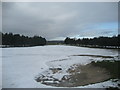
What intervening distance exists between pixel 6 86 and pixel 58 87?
7.28 feet

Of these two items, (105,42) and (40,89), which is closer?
(40,89)

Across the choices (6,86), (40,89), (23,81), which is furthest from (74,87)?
(6,86)

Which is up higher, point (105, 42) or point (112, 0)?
point (112, 0)

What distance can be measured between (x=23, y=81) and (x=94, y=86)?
3290 millimetres

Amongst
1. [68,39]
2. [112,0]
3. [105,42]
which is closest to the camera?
[112,0]

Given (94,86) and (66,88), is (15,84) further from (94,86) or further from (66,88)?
(94,86)

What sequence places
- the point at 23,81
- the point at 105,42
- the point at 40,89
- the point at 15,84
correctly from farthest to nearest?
1. the point at 105,42
2. the point at 23,81
3. the point at 15,84
4. the point at 40,89

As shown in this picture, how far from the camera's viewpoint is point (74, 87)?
19.9 ft

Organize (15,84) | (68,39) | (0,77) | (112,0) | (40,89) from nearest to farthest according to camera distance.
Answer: (40,89), (15,84), (0,77), (112,0), (68,39)

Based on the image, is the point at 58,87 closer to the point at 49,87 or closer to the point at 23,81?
the point at 49,87

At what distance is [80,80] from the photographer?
23.3ft

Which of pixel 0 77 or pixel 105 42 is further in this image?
pixel 105 42

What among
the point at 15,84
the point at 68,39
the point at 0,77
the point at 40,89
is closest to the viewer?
the point at 40,89

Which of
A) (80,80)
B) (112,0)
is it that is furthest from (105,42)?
(80,80)
